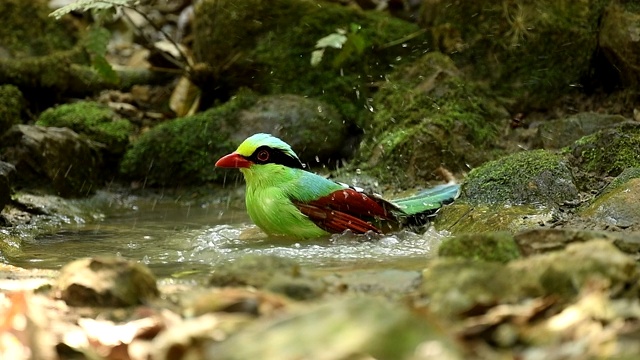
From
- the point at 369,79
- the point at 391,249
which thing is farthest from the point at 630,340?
the point at 369,79

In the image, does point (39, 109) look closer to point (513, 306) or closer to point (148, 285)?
point (148, 285)

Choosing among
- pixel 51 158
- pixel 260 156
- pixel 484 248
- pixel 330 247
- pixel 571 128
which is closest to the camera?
pixel 484 248

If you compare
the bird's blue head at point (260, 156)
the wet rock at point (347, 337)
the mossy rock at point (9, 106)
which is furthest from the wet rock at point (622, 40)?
the wet rock at point (347, 337)

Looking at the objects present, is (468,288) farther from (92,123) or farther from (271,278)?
(92,123)

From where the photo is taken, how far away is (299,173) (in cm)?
602

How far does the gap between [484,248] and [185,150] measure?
590 centimetres

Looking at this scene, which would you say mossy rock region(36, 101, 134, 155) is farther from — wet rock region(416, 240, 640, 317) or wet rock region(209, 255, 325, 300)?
wet rock region(416, 240, 640, 317)

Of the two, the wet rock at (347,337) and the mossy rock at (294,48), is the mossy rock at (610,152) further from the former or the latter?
the wet rock at (347,337)

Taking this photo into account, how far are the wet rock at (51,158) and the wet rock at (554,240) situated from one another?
18.6 feet

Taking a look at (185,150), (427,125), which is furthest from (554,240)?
(185,150)

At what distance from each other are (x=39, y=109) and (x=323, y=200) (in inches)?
206

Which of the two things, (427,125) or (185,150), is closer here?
(427,125)

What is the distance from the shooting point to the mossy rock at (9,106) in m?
8.77

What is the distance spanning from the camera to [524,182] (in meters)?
5.79
